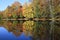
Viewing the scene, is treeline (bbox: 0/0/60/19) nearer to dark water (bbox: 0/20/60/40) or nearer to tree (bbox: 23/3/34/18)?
tree (bbox: 23/3/34/18)

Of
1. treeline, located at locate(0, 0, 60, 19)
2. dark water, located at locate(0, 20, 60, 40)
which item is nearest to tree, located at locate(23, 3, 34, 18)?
treeline, located at locate(0, 0, 60, 19)

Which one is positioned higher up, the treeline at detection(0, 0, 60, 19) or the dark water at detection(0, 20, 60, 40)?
the treeline at detection(0, 0, 60, 19)

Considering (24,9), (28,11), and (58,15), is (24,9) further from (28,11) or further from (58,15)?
(58,15)

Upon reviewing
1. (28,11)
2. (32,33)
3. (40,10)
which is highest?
(40,10)

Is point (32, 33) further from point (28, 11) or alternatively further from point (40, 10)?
point (28, 11)

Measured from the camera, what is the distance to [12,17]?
36438mm

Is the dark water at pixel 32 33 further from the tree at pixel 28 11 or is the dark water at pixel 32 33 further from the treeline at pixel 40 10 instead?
the tree at pixel 28 11

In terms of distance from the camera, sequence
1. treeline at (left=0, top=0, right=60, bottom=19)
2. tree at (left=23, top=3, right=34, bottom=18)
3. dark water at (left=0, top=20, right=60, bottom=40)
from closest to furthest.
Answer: dark water at (left=0, top=20, right=60, bottom=40) → treeline at (left=0, top=0, right=60, bottom=19) → tree at (left=23, top=3, right=34, bottom=18)

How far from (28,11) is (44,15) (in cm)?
390

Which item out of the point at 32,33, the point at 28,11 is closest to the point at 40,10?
the point at 28,11

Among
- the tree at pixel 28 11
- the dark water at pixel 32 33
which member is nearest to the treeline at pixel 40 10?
the tree at pixel 28 11

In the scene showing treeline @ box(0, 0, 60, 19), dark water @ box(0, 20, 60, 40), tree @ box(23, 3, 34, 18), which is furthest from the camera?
tree @ box(23, 3, 34, 18)

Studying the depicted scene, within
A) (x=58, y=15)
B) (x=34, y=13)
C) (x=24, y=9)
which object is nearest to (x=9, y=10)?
(x=24, y=9)

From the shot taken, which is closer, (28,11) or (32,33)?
(32,33)
